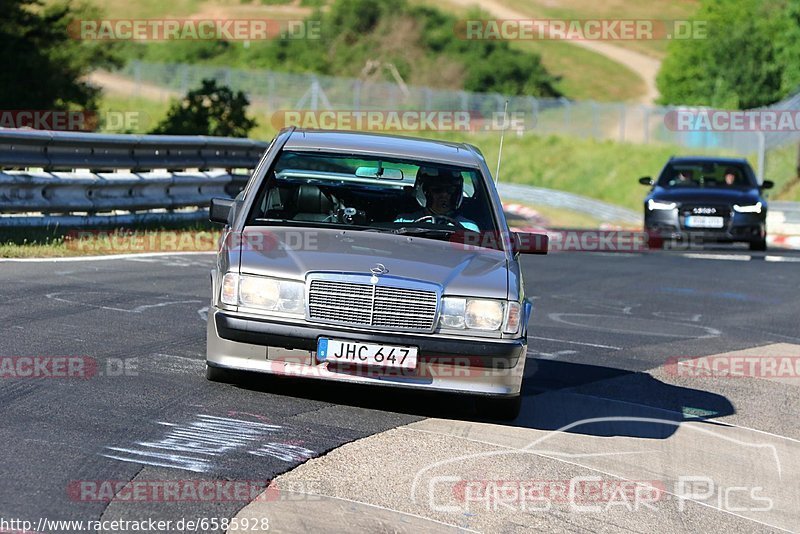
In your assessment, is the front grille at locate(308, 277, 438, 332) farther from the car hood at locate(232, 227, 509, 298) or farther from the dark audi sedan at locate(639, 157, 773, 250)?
the dark audi sedan at locate(639, 157, 773, 250)

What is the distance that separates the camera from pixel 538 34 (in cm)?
9875

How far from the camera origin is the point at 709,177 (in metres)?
23.1

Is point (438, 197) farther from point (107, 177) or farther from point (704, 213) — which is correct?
point (704, 213)

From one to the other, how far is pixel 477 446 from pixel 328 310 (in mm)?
1052

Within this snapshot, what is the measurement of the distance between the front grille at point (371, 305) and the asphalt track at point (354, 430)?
21.1 inches

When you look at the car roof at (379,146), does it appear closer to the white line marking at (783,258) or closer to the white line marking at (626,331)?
the white line marking at (626,331)

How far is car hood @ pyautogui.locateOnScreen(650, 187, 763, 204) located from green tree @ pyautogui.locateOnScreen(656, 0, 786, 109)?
44780 millimetres

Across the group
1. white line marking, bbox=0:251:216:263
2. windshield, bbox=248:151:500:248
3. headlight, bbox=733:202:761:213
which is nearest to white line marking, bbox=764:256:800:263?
headlight, bbox=733:202:761:213

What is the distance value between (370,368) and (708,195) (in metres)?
15.8

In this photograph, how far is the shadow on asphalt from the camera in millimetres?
7793

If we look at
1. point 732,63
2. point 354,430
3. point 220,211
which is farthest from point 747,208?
point 732,63

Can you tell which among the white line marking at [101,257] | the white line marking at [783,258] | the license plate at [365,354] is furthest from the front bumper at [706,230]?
the license plate at [365,354]

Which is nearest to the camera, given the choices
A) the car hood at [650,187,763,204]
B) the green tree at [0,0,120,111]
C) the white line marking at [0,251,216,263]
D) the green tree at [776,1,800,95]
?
the white line marking at [0,251,216,263]

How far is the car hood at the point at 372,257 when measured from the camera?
7340mm
